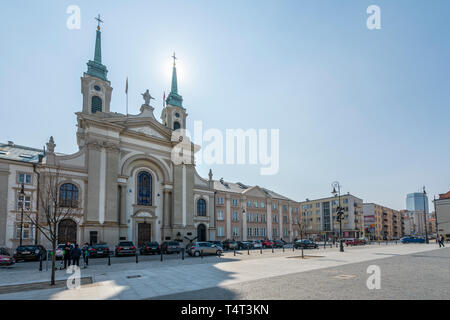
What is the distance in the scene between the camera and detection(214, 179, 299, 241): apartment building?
55.8 metres

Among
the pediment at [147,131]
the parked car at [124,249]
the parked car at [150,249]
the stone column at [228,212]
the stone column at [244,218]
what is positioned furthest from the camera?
the stone column at [244,218]

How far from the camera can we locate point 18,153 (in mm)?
36312

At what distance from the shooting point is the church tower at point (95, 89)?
40.9 m

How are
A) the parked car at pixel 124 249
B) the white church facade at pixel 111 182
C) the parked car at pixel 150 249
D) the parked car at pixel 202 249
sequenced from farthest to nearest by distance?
the white church facade at pixel 111 182, the parked car at pixel 150 249, the parked car at pixel 124 249, the parked car at pixel 202 249

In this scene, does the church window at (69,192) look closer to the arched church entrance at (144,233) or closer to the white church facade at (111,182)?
the white church facade at (111,182)

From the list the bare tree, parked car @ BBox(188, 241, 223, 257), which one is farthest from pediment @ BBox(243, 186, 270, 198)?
the bare tree

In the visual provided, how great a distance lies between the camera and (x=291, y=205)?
69500 millimetres

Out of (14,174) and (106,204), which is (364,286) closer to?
(106,204)

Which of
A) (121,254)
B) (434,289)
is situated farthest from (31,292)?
(121,254)

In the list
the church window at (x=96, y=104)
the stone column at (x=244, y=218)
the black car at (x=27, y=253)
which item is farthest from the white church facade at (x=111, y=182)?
the stone column at (x=244, y=218)

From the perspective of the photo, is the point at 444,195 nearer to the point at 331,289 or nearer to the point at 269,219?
the point at 269,219

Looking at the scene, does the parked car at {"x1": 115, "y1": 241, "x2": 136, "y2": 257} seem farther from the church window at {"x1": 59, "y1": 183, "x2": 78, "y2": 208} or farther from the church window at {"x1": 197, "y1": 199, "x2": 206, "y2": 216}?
the church window at {"x1": 197, "y1": 199, "x2": 206, "y2": 216}

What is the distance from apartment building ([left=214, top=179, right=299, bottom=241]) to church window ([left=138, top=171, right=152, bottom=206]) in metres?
13.5

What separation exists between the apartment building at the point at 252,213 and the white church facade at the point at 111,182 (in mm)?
6059
